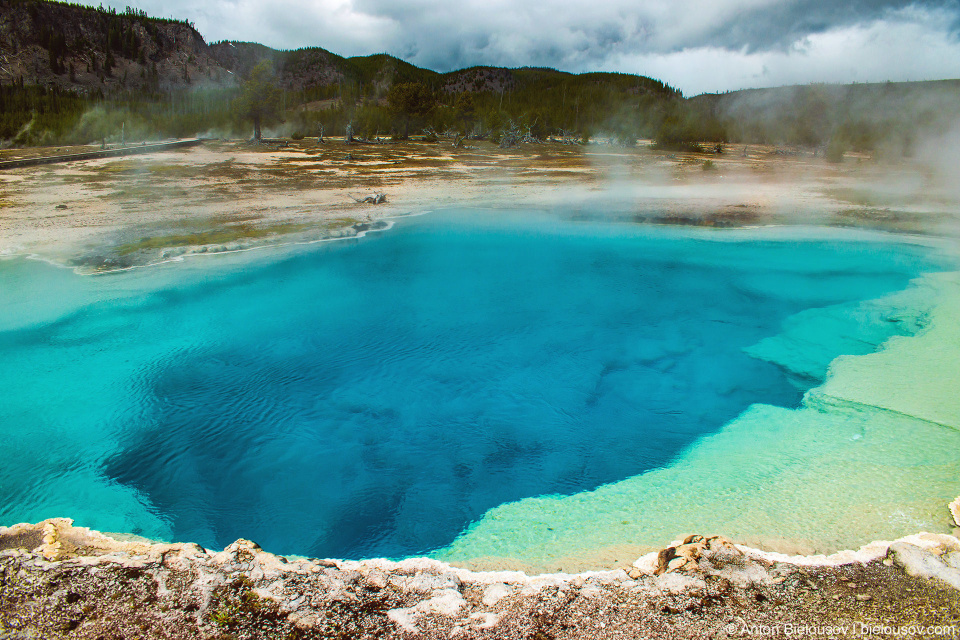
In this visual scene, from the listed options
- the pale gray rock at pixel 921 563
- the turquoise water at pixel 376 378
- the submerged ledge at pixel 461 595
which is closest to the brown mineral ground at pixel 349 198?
the turquoise water at pixel 376 378

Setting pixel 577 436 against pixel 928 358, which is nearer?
pixel 577 436

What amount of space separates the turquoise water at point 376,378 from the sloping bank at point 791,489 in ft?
0.83

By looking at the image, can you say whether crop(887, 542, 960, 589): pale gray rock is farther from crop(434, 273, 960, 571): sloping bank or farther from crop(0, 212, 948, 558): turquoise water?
crop(0, 212, 948, 558): turquoise water

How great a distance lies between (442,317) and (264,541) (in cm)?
425

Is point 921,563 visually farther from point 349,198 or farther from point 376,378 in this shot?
point 349,198

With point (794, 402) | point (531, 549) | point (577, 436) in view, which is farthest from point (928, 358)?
point (531, 549)

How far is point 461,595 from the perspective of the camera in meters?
2.69

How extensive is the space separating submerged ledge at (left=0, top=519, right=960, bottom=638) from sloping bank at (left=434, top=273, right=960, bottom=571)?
0.55m

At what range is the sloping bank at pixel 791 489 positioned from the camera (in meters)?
3.51

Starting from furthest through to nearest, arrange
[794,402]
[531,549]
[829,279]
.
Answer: [829,279] < [794,402] < [531,549]

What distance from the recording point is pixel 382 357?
6465mm

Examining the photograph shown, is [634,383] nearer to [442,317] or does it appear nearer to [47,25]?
[442,317]

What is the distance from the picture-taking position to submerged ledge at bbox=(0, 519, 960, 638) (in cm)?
243

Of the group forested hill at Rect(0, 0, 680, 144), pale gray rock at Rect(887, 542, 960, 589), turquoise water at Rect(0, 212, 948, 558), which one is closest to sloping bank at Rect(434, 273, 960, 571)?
turquoise water at Rect(0, 212, 948, 558)
